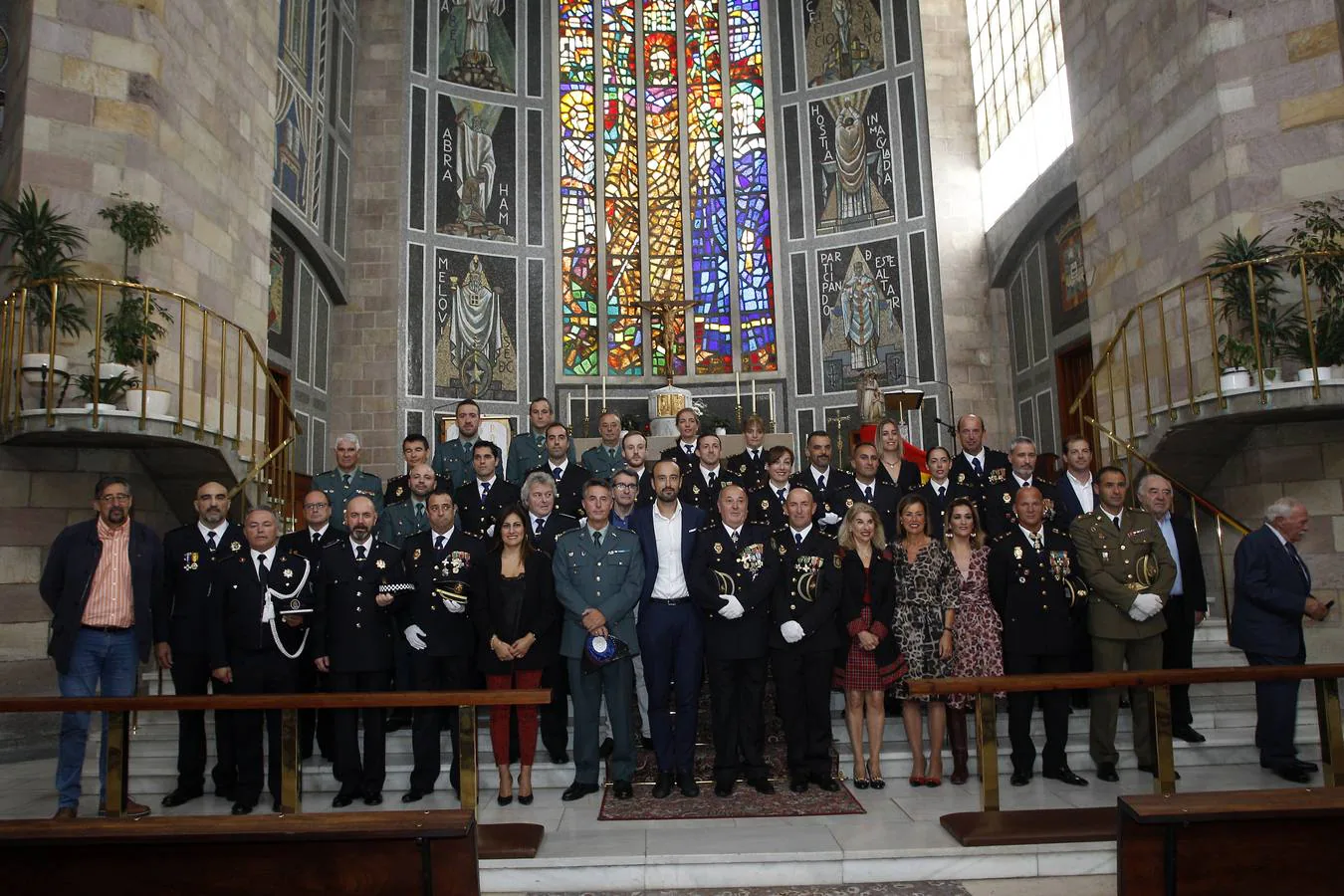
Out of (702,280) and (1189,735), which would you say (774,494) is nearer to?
(1189,735)

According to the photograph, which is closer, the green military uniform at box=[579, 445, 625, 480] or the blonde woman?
the blonde woman

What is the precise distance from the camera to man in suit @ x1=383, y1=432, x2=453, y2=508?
617 cm

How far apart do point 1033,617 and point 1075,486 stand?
48.4 inches

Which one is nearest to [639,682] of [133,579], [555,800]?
[555,800]

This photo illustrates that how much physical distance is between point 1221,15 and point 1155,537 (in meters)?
4.98

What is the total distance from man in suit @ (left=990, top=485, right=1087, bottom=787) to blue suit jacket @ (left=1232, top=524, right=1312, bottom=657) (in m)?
0.89

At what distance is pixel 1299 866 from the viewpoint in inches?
134

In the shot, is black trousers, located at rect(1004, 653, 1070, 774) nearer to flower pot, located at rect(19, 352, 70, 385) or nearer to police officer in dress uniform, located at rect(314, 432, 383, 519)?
police officer in dress uniform, located at rect(314, 432, 383, 519)

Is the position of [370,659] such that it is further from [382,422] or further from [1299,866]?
[382,422]

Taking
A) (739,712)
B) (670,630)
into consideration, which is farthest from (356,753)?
(739,712)

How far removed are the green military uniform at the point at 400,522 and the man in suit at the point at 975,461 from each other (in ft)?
10.8

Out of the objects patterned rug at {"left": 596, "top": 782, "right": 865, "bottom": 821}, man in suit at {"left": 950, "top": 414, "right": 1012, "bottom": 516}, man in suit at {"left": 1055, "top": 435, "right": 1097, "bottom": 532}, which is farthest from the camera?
man in suit at {"left": 950, "top": 414, "right": 1012, "bottom": 516}

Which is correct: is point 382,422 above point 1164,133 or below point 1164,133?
below

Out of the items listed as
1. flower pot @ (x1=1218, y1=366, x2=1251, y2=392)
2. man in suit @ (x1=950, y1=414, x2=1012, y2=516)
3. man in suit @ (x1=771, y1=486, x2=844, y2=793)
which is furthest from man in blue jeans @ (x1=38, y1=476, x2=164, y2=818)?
flower pot @ (x1=1218, y1=366, x2=1251, y2=392)
